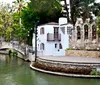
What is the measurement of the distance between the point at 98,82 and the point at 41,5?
1896 centimetres

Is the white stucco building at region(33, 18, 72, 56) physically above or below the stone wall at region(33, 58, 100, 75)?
above

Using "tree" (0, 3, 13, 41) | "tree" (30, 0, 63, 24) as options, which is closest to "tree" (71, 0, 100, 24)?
"tree" (30, 0, 63, 24)

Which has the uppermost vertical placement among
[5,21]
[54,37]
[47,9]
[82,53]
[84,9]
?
[47,9]

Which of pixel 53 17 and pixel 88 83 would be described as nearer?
pixel 88 83

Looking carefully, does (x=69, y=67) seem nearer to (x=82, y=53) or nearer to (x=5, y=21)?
(x=82, y=53)

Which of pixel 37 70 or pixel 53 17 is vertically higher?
pixel 53 17

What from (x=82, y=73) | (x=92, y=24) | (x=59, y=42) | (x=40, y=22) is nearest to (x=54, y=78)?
(x=82, y=73)

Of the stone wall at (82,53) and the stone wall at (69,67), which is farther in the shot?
the stone wall at (82,53)

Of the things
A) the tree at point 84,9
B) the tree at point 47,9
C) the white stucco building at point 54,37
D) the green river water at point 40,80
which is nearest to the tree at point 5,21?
the tree at point 47,9

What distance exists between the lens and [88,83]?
19953 mm

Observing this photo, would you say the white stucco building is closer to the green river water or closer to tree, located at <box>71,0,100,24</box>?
tree, located at <box>71,0,100,24</box>

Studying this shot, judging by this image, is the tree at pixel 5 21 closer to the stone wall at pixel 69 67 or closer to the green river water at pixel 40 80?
the stone wall at pixel 69 67

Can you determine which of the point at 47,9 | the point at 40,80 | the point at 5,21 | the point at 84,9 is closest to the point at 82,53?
the point at 84,9

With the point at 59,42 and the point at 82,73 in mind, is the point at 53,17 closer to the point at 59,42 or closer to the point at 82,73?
the point at 59,42
